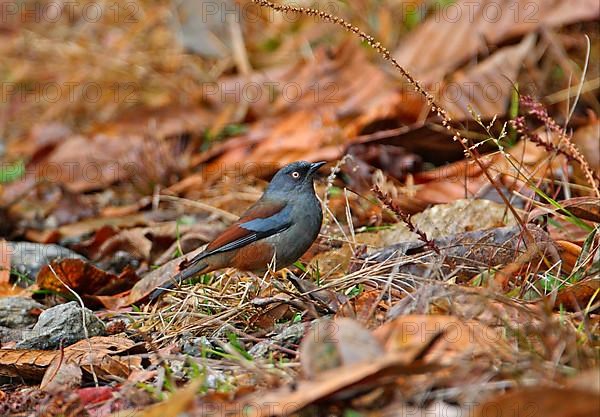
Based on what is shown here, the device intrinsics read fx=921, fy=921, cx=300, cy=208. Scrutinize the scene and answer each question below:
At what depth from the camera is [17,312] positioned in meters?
3.89

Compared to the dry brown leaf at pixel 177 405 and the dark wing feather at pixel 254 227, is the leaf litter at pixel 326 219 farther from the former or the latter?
the dark wing feather at pixel 254 227

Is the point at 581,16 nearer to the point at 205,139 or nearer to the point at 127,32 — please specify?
the point at 205,139

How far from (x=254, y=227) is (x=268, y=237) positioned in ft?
0.32

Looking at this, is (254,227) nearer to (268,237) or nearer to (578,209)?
(268,237)

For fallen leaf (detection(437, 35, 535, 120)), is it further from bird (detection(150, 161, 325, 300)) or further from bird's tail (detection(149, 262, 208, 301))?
bird's tail (detection(149, 262, 208, 301))

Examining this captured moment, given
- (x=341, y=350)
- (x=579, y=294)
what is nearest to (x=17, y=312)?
(x=341, y=350)

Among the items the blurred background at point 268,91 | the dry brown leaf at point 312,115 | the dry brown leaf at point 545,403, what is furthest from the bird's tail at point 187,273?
the dry brown leaf at point 545,403

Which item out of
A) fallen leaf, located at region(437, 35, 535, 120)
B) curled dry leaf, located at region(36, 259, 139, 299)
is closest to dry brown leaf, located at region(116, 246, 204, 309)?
curled dry leaf, located at region(36, 259, 139, 299)

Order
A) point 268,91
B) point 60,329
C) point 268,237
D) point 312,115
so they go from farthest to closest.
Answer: point 268,91 → point 312,115 → point 268,237 → point 60,329

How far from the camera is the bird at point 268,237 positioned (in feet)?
13.2

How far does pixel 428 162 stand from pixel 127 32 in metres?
4.46

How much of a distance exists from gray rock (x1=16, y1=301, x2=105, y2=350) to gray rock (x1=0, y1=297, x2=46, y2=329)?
42cm

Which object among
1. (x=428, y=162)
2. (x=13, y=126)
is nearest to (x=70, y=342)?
(x=428, y=162)

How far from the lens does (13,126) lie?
27.9 ft
